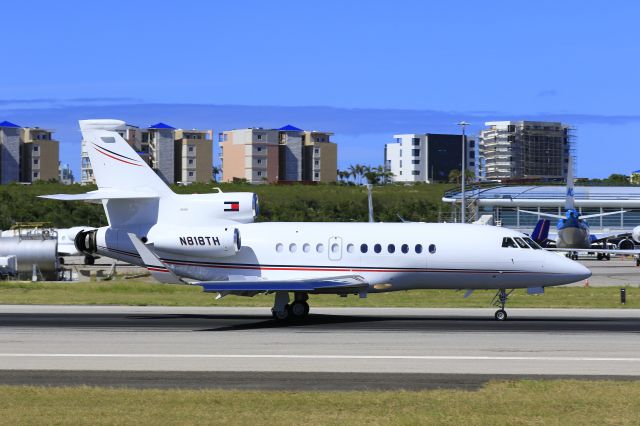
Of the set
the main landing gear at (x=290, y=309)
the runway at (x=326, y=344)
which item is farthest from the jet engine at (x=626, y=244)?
the main landing gear at (x=290, y=309)

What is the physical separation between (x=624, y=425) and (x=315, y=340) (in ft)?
39.4

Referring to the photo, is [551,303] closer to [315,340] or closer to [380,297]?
[380,297]

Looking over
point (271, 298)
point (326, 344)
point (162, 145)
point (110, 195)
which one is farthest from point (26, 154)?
point (326, 344)

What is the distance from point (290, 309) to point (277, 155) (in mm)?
159262

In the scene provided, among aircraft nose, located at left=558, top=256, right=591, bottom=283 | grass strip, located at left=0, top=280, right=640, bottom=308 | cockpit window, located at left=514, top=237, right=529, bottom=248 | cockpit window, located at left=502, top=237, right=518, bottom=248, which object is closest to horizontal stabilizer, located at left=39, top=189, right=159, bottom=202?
grass strip, located at left=0, top=280, right=640, bottom=308

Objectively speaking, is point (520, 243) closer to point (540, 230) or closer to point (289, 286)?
point (289, 286)

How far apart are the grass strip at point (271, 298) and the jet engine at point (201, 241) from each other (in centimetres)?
636

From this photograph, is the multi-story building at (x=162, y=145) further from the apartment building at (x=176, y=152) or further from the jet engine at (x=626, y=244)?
the jet engine at (x=626, y=244)

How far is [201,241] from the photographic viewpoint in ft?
103

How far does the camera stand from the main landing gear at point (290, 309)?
3084 cm

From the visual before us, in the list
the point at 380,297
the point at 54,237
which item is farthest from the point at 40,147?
the point at 380,297

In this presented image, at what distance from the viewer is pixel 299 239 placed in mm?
31875

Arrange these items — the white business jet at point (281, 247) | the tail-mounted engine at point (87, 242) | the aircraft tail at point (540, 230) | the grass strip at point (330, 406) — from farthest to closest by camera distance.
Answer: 1. the aircraft tail at point (540, 230)
2. the tail-mounted engine at point (87, 242)
3. the white business jet at point (281, 247)
4. the grass strip at point (330, 406)

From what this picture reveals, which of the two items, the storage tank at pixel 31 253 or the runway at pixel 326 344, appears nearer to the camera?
the runway at pixel 326 344
